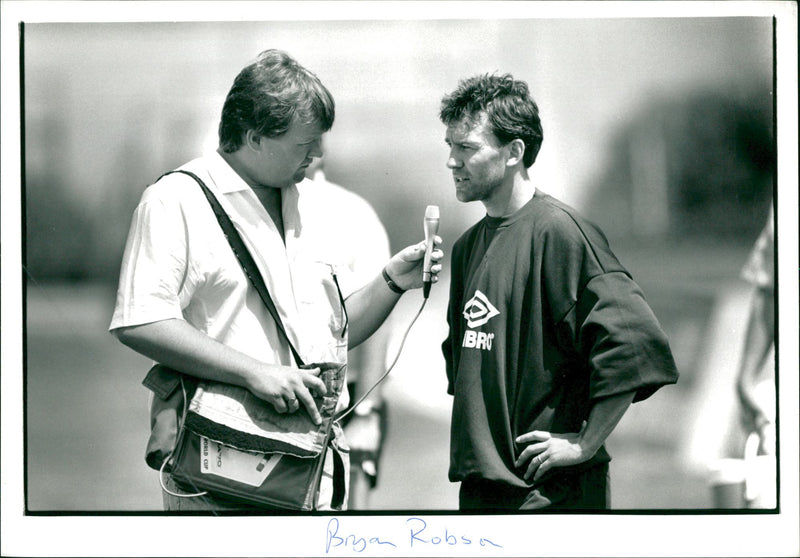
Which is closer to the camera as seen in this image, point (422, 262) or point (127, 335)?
point (127, 335)

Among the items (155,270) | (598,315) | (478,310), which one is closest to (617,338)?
(598,315)

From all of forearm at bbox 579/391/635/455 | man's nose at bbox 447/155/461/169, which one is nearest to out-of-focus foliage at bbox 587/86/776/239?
man's nose at bbox 447/155/461/169

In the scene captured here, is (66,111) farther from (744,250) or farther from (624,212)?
(744,250)

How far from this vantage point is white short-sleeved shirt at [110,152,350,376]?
12.1ft

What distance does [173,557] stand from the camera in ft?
13.0

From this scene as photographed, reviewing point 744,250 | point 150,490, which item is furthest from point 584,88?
point 150,490

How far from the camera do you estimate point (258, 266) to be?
3740mm

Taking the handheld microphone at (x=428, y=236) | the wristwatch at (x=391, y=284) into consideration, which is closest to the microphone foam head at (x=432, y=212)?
the handheld microphone at (x=428, y=236)

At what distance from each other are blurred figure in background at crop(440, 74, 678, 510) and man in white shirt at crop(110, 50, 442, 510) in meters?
0.30

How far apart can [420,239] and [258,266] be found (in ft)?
2.14

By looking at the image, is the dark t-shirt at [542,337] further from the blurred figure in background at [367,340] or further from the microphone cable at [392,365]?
the blurred figure in background at [367,340]

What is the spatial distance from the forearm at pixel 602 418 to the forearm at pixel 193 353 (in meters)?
1.20
